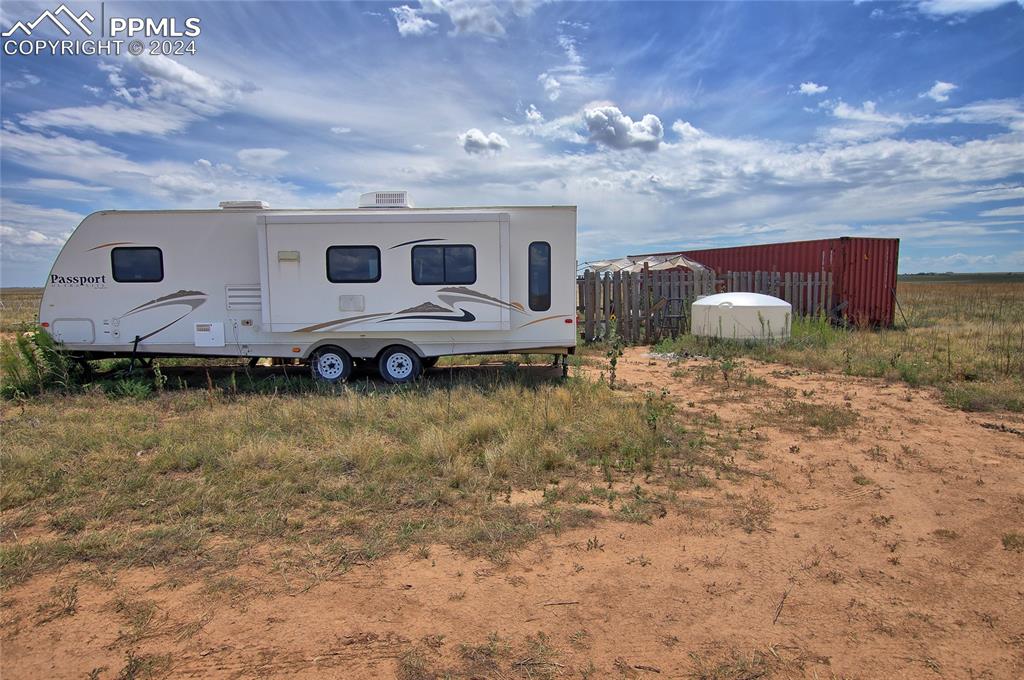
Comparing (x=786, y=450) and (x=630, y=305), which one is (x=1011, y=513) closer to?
(x=786, y=450)

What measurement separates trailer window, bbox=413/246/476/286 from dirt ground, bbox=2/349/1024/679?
4.82m

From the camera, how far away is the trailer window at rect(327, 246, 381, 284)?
881 centimetres

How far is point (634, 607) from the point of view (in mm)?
3254

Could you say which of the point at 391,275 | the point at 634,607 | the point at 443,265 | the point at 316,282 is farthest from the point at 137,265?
the point at 634,607

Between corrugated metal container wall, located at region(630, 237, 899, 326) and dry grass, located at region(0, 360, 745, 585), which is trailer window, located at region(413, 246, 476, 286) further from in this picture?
corrugated metal container wall, located at region(630, 237, 899, 326)

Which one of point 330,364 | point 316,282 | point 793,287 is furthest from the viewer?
point 793,287

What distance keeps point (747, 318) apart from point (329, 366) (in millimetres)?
8497

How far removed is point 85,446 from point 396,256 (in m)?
4.59

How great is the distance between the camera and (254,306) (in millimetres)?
8945

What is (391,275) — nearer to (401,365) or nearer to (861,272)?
(401,365)

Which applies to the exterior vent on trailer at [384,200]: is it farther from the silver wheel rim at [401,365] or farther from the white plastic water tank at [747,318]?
the white plastic water tank at [747,318]

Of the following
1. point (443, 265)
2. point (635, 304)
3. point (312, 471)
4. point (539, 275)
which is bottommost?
point (312, 471)

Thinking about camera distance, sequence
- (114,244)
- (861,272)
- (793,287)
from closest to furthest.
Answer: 1. (114,244)
2. (793,287)
3. (861,272)

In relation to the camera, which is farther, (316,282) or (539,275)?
(539,275)
